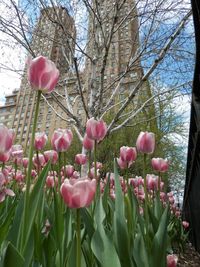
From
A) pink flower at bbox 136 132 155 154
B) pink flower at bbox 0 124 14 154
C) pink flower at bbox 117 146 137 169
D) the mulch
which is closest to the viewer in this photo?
pink flower at bbox 0 124 14 154

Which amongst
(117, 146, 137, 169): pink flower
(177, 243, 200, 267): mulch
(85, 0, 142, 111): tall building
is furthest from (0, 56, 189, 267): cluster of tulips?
(85, 0, 142, 111): tall building

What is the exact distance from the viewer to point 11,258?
0.63 meters

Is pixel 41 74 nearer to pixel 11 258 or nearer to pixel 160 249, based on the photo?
pixel 11 258

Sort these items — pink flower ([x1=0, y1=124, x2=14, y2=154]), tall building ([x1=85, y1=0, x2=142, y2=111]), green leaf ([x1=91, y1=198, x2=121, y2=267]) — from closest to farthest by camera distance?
green leaf ([x1=91, y1=198, x2=121, y2=267])
pink flower ([x1=0, y1=124, x2=14, y2=154])
tall building ([x1=85, y1=0, x2=142, y2=111])

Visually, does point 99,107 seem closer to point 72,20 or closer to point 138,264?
point 72,20

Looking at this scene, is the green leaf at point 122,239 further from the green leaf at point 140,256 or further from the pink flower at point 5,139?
the pink flower at point 5,139

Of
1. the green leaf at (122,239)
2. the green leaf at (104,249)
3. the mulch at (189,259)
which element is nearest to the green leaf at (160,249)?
the green leaf at (122,239)

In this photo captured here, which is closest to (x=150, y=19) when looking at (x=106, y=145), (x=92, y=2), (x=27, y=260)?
(x=92, y=2)

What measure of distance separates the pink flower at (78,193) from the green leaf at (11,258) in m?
0.15

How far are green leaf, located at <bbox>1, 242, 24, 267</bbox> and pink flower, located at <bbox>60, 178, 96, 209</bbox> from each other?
150 mm

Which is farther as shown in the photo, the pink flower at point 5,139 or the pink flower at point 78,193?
the pink flower at point 5,139

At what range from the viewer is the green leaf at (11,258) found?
62 cm

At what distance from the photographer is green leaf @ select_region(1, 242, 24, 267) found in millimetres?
621

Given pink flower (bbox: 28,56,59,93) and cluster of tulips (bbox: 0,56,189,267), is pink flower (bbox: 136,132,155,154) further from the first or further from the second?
Answer: pink flower (bbox: 28,56,59,93)
